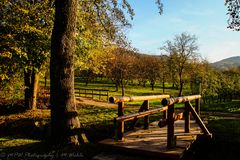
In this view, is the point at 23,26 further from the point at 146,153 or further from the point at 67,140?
the point at 146,153

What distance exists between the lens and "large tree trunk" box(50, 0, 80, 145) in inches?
282

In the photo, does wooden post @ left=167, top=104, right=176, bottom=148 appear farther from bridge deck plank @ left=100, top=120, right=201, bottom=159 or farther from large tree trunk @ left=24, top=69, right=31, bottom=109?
large tree trunk @ left=24, top=69, right=31, bottom=109

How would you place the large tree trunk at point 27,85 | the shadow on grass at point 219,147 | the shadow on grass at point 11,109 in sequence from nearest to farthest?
the shadow on grass at point 219,147, the shadow on grass at point 11,109, the large tree trunk at point 27,85

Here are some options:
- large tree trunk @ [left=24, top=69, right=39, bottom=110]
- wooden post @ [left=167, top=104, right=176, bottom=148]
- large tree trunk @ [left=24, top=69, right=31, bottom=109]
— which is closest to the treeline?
large tree trunk @ [left=24, top=69, right=39, bottom=110]

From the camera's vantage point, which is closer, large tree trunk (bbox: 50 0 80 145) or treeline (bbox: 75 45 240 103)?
large tree trunk (bbox: 50 0 80 145)

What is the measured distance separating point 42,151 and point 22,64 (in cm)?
956

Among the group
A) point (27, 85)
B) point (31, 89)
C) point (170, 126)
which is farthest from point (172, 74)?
point (170, 126)

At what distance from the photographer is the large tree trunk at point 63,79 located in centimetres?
716

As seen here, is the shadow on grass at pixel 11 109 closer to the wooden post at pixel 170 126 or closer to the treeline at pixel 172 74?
the treeline at pixel 172 74

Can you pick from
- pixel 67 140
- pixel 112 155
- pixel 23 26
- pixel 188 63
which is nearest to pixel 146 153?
pixel 112 155

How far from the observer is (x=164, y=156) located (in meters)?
5.65

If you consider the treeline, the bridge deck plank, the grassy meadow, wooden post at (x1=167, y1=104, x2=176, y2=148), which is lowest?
the grassy meadow

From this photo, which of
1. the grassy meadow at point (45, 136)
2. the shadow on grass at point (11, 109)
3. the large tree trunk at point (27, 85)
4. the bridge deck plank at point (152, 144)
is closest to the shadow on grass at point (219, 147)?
the grassy meadow at point (45, 136)

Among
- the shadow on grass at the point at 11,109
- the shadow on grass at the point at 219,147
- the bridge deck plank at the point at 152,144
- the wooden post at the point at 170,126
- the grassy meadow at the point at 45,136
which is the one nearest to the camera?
the bridge deck plank at the point at 152,144
